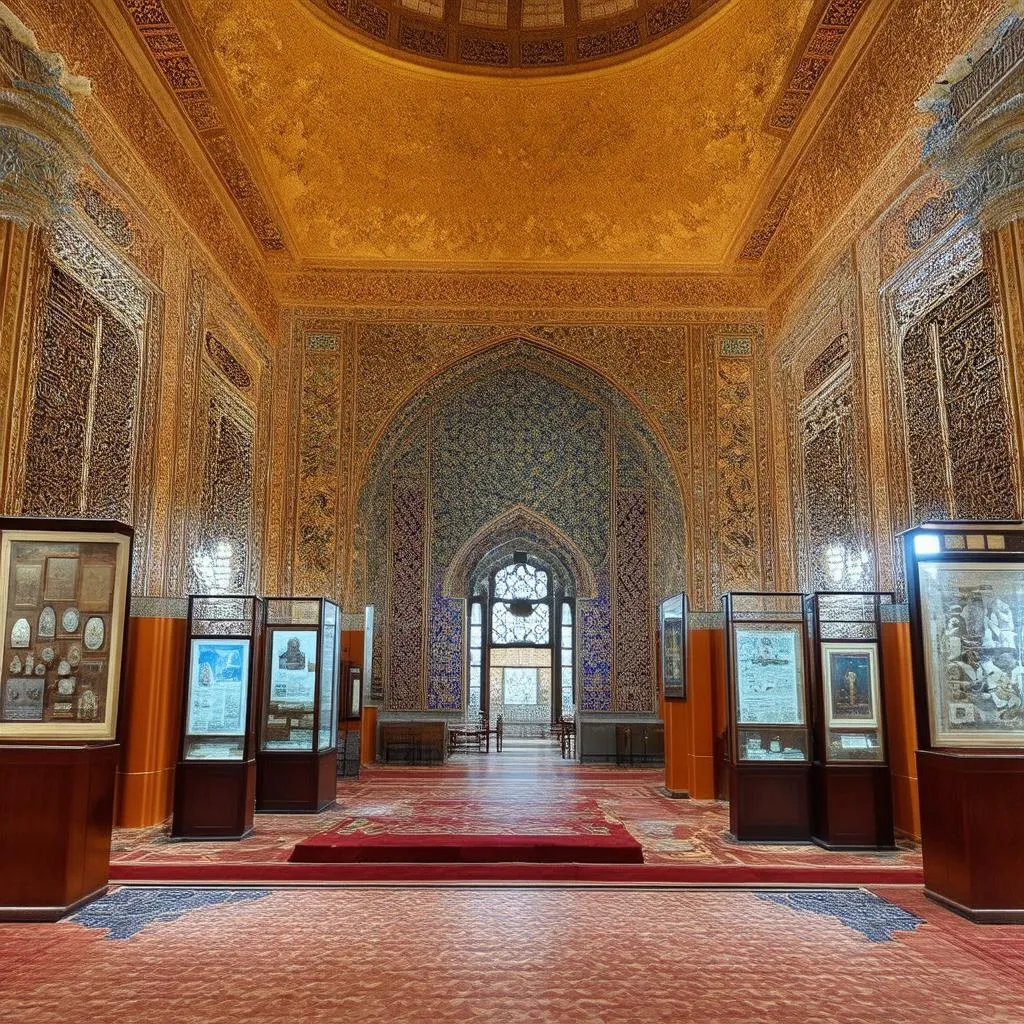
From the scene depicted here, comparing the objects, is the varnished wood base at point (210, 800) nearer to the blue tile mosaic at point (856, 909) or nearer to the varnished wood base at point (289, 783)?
the varnished wood base at point (289, 783)

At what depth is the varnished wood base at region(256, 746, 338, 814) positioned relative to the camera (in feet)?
27.0

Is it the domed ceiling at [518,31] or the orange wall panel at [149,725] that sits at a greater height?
the domed ceiling at [518,31]

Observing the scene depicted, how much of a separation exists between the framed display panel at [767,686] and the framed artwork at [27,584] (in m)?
4.95

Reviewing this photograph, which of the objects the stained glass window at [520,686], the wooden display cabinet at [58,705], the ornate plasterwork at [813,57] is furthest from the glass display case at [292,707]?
the stained glass window at [520,686]

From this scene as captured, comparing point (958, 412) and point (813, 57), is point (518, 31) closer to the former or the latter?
point (813, 57)

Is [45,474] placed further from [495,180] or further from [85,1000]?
[495,180]

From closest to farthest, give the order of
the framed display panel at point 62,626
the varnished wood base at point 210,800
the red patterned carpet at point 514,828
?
the framed display panel at point 62,626 → the red patterned carpet at point 514,828 → the varnished wood base at point 210,800

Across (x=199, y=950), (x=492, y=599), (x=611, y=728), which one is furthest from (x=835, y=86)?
(x=492, y=599)

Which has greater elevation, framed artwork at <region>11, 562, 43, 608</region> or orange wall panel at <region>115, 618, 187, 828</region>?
framed artwork at <region>11, 562, 43, 608</region>

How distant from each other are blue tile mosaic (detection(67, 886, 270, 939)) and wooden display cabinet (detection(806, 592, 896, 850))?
412cm

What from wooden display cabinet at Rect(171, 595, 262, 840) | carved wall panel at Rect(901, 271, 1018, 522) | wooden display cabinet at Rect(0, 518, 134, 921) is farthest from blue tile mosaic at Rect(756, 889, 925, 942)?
wooden display cabinet at Rect(171, 595, 262, 840)

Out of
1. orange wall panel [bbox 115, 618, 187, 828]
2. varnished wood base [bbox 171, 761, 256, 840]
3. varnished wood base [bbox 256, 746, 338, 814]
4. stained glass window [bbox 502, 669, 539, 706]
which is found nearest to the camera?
varnished wood base [bbox 171, 761, 256, 840]

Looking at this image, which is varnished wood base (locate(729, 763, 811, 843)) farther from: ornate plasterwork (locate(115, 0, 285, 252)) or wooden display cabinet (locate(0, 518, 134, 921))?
ornate plasterwork (locate(115, 0, 285, 252))

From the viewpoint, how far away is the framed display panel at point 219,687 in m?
6.90
